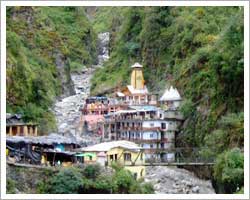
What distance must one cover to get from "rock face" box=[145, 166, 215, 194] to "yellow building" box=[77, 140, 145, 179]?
0.63 meters

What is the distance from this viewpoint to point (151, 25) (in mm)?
42844

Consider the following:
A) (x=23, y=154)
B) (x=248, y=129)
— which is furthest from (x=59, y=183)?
(x=248, y=129)

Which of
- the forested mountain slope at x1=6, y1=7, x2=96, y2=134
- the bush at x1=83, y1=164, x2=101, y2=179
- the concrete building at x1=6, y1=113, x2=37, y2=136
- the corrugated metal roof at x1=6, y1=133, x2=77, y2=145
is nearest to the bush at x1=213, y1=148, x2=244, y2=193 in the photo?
the bush at x1=83, y1=164, x2=101, y2=179

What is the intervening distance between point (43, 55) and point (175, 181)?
79.7ft

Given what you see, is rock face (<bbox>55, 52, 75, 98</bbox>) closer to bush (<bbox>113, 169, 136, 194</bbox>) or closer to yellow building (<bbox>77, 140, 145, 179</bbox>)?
yellow building (<bbox>77, 140, 145, 179</bbox>)

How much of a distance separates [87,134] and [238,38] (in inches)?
464

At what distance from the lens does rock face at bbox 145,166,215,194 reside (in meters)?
27.1

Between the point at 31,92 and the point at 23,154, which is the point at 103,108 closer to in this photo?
the point at 31,92

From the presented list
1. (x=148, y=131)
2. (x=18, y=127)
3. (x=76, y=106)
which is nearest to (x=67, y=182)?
(x=18, y=127)

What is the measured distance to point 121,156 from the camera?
27.6 m

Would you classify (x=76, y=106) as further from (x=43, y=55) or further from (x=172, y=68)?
(x=172, y=68)

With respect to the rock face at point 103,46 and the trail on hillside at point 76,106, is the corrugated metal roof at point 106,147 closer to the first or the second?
the trail on hillside at point 76,106

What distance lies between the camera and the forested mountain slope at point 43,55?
33781 millimetres

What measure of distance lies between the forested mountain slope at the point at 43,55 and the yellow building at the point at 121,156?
5.73 m
